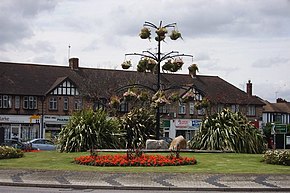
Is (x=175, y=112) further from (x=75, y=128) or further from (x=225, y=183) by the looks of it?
(x=225, y=183)

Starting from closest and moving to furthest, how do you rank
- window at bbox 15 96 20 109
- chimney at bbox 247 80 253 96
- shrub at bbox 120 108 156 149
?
1. shrub at bbox 120 108 156 149
2. window at bbox 15 96 20 109
3. chimney at bbox 247 80 253 96

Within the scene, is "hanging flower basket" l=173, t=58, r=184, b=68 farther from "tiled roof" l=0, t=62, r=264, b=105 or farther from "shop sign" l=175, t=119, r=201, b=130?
"shop sign" l=175, t=119, r=201, b=130

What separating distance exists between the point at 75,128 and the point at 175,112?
146 feet

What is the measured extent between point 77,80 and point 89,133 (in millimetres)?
40178

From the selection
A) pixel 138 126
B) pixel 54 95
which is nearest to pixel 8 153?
pixel 138 126

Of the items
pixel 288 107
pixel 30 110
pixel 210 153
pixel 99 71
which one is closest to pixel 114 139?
pixel 210 153

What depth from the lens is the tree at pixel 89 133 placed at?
30703 mm

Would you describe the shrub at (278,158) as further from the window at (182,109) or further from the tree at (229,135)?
the window at (182,109)

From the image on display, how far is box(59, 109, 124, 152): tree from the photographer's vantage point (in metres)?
30.7

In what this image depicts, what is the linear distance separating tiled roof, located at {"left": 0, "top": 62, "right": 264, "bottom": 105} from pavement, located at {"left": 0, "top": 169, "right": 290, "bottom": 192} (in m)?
44.8

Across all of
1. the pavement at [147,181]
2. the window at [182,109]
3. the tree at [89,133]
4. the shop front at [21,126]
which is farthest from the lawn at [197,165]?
the window at [182,109]

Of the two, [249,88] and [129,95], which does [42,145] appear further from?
[249,88]

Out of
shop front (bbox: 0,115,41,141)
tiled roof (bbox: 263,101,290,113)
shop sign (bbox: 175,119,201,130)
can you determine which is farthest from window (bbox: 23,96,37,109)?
tiled roof (bbox: 263,101,290,113)

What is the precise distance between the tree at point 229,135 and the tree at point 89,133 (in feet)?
14.8
